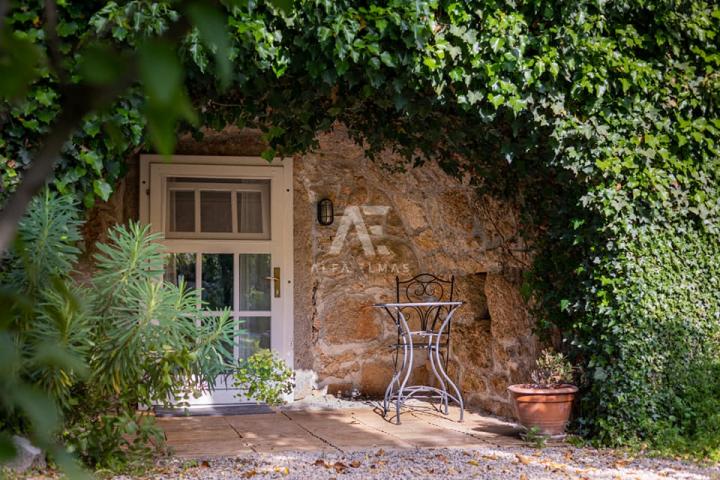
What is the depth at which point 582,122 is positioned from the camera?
4.23 meters

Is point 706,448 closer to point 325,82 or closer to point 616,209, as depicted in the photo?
point 616,209

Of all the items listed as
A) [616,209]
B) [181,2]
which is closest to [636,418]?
[616,209]

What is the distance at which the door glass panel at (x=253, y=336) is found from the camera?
586 cm

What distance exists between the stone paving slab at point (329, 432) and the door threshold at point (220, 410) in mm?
111

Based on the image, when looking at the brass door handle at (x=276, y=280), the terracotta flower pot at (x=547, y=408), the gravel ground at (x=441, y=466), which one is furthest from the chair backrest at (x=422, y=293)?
the gravel ground at (x=441, y=466)

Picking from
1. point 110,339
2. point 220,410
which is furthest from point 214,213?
Answer: point 110,339

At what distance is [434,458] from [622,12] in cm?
263

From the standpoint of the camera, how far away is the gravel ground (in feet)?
11.4

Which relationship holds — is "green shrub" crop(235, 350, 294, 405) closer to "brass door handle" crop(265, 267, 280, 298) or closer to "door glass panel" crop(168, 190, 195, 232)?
"brass door handle" crop(265, 267, 280, 298)

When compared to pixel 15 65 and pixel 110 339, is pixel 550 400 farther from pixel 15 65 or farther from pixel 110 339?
pixel 15 65

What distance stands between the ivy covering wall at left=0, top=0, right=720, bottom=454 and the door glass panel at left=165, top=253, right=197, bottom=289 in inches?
62.3

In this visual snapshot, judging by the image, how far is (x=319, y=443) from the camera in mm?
4332

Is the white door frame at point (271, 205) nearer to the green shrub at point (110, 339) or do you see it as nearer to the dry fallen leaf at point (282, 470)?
the green shrub at point (110, 339)

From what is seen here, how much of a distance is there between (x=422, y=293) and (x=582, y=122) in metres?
2.30
